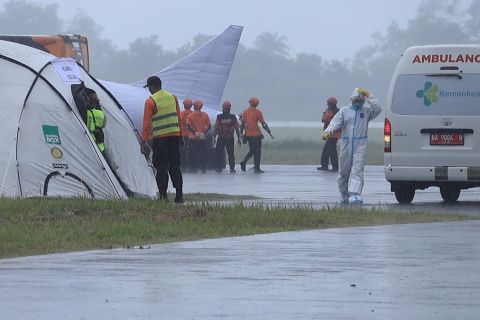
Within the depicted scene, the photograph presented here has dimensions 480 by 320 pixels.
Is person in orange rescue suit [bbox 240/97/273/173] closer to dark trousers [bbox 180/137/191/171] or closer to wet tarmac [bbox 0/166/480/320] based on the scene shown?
dark trousers [bbox 180/137/191/171]

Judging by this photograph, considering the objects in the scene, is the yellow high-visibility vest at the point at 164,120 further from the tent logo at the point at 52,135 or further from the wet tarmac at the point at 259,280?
the wet tarmac at the point at 259,280

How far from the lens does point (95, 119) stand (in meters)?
22.0

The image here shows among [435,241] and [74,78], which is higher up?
[74,78]

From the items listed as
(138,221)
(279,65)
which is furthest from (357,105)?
(279,65)

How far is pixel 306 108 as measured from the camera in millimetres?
177000

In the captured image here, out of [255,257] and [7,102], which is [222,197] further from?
[255,257]

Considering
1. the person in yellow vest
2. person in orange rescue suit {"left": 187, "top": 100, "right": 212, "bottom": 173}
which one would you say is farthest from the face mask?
person in orange rescue suit {"left": 187, "top": 100, "right": 212, "bottom": 173}

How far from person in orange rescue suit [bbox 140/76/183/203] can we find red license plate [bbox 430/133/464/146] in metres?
3.59

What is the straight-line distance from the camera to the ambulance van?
22.4m

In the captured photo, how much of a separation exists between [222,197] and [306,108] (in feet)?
503

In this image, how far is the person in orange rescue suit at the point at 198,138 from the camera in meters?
39.3

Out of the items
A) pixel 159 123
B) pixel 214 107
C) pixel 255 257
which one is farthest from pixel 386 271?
pixel 214 107

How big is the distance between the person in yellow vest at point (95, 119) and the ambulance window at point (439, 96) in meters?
3.84

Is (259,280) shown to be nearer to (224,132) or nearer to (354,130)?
(354,130)
